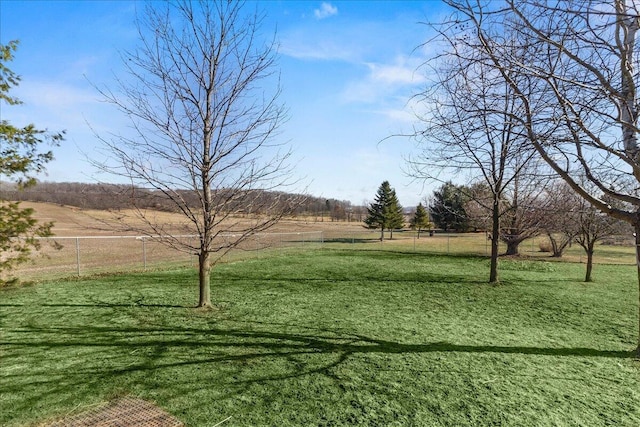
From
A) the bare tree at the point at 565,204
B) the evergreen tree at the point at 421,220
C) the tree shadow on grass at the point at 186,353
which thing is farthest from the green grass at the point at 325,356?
the evergreen tree at the point at 421,220

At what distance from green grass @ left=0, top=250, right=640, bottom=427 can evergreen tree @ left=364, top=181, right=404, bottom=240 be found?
1353 inches

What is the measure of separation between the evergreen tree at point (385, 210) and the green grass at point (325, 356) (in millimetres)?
34371

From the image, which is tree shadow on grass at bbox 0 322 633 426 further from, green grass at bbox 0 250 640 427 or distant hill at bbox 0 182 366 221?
distant hill at bbox 0 182 366 221

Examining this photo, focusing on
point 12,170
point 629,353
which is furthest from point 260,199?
point 629,353

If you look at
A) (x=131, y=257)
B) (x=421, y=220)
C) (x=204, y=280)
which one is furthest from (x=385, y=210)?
(x=204, y=280)

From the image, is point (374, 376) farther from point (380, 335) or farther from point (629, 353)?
point (629, 353)

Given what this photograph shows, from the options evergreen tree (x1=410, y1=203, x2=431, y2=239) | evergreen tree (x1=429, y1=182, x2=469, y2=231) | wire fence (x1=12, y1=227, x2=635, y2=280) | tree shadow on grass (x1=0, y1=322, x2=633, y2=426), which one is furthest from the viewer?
evergreen tree (x1=410, y1=203, x2=431, y2=239)

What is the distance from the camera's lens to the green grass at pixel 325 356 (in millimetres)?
3113

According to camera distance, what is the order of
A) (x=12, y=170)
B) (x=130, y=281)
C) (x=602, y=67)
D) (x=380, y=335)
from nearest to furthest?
(x=602, y=67), (x=380, y=335), (x=12, y=170), (x=130, y=281)

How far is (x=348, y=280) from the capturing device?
10.3 metres

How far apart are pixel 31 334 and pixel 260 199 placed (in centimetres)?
407

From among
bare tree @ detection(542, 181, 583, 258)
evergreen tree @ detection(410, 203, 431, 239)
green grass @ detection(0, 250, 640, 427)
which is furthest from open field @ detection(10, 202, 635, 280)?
evergreen tree @ detection(410, 203, 431, 239)

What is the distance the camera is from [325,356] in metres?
4.34

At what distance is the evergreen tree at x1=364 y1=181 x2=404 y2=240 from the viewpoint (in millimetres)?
43094
